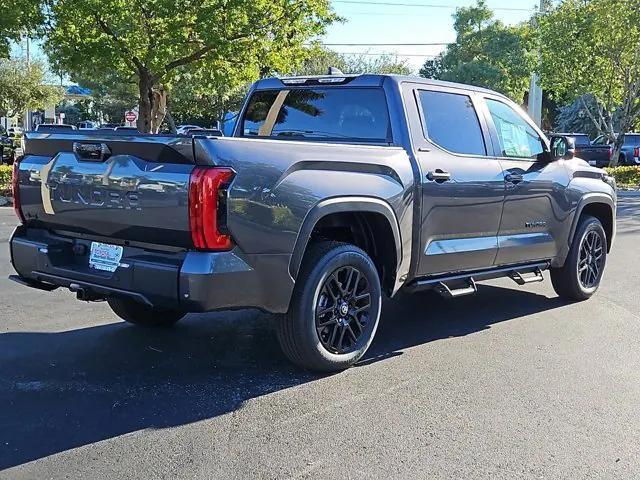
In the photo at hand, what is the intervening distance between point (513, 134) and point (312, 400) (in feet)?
10.8

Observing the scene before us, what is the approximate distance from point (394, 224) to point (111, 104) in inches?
1795

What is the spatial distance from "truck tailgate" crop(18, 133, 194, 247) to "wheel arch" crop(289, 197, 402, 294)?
75 centimetres

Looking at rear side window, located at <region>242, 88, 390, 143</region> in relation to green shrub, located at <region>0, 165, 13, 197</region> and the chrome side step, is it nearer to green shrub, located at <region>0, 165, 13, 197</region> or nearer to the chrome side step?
the chrome side step

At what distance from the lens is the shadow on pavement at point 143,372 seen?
3840mm

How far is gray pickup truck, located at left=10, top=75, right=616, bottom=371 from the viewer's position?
3979mm

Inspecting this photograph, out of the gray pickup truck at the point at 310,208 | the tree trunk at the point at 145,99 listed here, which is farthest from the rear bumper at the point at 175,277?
the tree trunk at the point at 145,99

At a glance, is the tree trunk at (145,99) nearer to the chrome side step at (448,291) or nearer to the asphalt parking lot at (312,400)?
the asphalt parking lot at (312,400)

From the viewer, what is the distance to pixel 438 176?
526cm

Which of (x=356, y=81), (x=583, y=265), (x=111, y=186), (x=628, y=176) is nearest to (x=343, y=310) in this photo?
(x=111, y=186)

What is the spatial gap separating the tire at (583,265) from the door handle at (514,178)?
3.94 feet

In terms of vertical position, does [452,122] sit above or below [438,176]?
above

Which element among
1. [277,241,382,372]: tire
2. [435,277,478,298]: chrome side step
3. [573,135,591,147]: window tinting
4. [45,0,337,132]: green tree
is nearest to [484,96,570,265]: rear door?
[435,277,478,298]: chrome side step

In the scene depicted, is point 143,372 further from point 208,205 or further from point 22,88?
point 22,88

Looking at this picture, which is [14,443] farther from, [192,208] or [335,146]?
[335,146]
